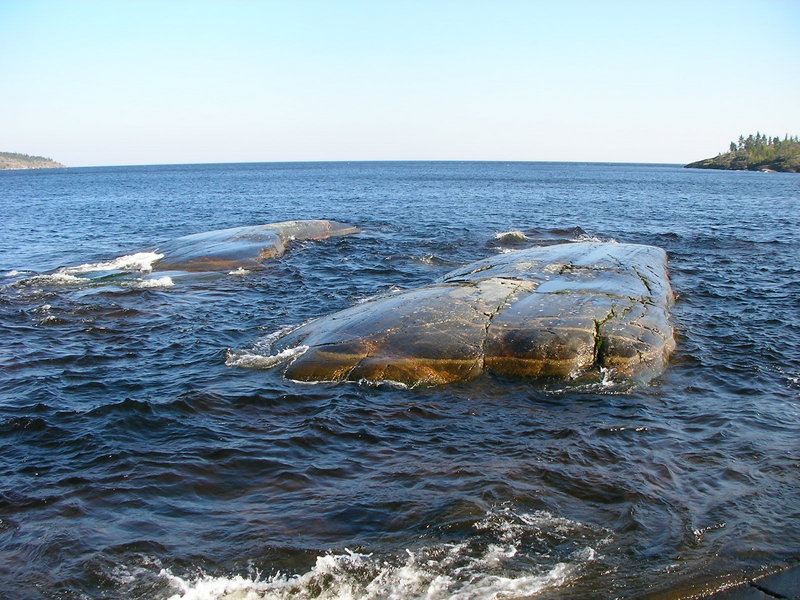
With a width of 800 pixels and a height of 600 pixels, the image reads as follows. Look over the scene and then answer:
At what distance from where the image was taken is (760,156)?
477 feet

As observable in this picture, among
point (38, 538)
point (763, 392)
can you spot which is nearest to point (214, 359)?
point (38, 538)

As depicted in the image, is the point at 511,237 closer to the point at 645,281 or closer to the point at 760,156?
the point at 645,281

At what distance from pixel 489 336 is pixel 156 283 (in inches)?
537

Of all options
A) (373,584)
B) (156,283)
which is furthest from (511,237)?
(373,584)

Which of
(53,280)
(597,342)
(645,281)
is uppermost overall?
(645,281)

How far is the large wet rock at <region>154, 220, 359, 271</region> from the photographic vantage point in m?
23.9

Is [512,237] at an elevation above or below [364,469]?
above

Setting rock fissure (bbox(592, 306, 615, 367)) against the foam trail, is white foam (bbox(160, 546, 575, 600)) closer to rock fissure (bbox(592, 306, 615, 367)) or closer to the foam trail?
rock fissure (bbox(592, 306, 615, 367))

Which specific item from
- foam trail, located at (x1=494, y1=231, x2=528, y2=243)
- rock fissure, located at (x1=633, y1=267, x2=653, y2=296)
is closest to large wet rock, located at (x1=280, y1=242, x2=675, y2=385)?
rock fissure, located at (x1=633, y1=267, x2=653, y2=296)

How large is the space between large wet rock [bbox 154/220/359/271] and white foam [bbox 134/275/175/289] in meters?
1.82

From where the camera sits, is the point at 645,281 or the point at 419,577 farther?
the point at 645,281

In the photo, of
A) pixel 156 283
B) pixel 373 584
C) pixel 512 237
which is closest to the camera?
pixel 373 584

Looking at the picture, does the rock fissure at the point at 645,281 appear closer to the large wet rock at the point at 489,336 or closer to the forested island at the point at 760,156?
the large wet rock at the point at 489,336

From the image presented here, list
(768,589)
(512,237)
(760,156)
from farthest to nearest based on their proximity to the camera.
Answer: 1. (760,156)
2. (512,237)
3. (768,589)
